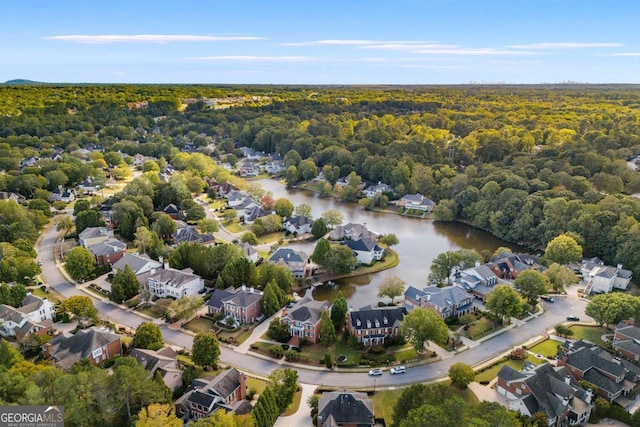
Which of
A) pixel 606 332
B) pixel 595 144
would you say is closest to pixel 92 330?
pixel 606 332

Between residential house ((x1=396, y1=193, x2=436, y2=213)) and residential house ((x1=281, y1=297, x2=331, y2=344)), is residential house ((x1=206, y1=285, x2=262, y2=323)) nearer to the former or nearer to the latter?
residential house ((x1=281, y1=297, x2=331, y2=344))

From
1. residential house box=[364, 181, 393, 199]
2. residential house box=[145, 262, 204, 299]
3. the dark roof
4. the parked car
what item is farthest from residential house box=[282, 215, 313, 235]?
the parked car

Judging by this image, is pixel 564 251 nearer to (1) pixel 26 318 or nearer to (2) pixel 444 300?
(2) pixel 444 300

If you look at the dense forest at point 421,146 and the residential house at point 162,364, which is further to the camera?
the dense forest at point 421,146

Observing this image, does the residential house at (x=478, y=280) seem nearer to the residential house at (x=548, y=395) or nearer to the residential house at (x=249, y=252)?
the residential house at (x=548, y=395)

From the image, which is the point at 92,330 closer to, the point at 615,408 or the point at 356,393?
the point at 356,393

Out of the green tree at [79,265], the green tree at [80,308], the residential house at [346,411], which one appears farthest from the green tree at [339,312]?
the green tree at [79,265]
